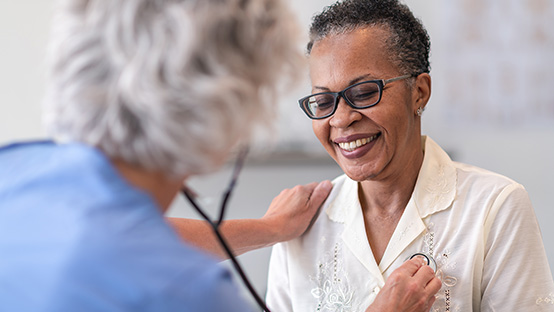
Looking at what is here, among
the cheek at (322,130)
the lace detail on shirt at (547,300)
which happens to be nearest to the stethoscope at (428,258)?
the lace detail on shirt at (547,300)

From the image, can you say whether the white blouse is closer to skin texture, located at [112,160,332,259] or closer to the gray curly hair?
skin texture, located at [112,160,332,259]

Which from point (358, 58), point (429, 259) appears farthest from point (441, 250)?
point (358, 58)

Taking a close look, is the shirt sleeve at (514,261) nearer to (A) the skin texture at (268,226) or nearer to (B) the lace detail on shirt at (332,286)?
(B) the lace detail on shirt at (332,286)

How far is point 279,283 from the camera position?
161 centimetres

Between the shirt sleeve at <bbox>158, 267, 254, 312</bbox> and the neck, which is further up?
the neck

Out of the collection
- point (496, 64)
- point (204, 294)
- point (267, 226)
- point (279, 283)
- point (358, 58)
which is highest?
point (358, 58)

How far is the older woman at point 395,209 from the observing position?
130 centimetres

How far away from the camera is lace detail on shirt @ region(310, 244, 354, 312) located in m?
1.48

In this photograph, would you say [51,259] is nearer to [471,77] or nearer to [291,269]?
[291,269]

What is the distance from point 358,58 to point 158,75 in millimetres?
778

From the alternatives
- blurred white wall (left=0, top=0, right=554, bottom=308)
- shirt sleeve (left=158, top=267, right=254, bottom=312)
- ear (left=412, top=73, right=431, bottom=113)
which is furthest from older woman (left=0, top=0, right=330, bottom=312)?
blurred white wall (left=0, top=0, right=554, bottom=308)

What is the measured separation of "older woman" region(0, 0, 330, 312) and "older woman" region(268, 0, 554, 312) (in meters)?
0.62

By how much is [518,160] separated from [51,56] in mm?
2645

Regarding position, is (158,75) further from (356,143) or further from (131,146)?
(356,143)
